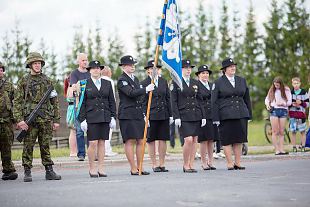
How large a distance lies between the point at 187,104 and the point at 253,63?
42802 millimetres

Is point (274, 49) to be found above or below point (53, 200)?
above

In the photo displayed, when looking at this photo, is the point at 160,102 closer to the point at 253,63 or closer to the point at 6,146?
the point at 6,146

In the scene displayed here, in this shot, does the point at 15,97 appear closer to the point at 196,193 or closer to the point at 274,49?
the point at 196,193

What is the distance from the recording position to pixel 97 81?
12758 mm

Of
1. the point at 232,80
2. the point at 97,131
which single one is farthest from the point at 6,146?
the point at 232,80

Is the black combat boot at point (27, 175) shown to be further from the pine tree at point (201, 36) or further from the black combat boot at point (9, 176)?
the pine tree at point (201, 36)

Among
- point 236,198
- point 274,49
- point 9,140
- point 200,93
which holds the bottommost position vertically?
point 236,198

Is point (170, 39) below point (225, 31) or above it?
below

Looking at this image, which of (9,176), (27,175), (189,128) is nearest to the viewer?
(27,175)

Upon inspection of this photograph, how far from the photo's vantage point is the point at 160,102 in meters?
13.5

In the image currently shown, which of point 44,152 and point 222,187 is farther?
point 44,152

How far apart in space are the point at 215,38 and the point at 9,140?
40.6m

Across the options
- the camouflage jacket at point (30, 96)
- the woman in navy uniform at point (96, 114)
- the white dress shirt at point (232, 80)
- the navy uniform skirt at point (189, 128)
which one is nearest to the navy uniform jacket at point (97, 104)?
the woman in navy uniform at point (96, 114)

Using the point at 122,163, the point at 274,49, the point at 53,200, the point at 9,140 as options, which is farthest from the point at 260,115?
the point at 53,200
